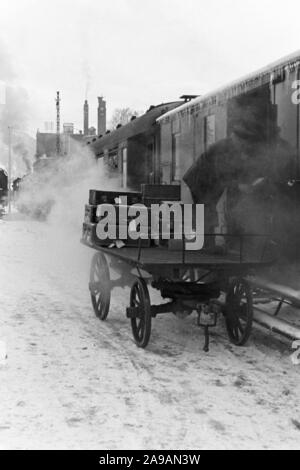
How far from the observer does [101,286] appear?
23.7ft

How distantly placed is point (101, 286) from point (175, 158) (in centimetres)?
347

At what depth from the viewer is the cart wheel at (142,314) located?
570 cm

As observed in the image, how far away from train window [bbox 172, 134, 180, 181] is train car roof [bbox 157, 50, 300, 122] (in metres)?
0.89

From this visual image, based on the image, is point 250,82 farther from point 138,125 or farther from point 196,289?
point 138,125

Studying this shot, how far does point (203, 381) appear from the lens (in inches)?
192

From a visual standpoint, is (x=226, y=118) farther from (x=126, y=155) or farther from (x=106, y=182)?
(x=106, y=182)

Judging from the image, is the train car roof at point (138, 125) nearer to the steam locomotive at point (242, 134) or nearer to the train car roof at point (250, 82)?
the steam locomotive at point (242, 134)

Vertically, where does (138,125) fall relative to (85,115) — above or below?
below

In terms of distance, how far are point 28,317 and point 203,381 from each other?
10.2 feet

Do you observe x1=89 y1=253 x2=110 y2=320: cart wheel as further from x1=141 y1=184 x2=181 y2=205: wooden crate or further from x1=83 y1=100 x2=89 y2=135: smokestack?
x1=83 y1=100 x2=89 y2=135: smokestack

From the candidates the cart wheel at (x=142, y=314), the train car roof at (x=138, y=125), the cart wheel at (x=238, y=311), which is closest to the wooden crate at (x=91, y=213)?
the cart wheel at (x=142, y=314)

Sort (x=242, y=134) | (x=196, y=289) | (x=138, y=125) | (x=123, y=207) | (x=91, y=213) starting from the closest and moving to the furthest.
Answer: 1. (x=196, y=289)
2. (x=242, y=134)
3. (x=123, y=207)
4. (x=91, y=213)
5. (x=138, y=125)

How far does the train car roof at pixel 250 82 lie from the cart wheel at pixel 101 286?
2.77 meters

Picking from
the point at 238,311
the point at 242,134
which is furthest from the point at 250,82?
the point at 238,311
